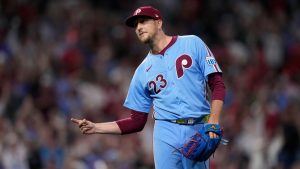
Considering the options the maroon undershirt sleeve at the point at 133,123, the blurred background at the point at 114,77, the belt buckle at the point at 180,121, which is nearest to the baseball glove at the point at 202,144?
the belt buckle at the point at 180,121

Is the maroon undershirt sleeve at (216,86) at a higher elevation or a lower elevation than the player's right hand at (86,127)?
higher

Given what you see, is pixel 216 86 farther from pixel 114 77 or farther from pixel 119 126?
pixel 114 77

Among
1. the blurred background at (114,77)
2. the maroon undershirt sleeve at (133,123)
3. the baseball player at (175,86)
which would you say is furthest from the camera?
the blurred background at (114,77)

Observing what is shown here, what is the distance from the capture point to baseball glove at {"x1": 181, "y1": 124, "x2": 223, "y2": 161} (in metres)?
7.18

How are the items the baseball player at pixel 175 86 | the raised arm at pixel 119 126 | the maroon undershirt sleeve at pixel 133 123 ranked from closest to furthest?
the baseball player at pixel 175 86 → the raised arm at pixel 119 126 → the maroon undershirt sleeve at pixel 133 123

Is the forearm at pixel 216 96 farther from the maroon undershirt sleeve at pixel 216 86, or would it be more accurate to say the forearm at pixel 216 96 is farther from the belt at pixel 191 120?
the belt at pixel 191 120

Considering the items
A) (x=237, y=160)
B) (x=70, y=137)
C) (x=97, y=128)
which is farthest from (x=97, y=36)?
(x=97, y=128)

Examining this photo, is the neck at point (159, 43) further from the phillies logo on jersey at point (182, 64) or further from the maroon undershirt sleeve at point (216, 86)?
the maroon undershirt sleeve at point (216, 86)

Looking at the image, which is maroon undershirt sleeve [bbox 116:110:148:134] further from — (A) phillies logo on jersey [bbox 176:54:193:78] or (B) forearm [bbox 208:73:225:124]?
(B) forearm [bbox 208:73:225:124]

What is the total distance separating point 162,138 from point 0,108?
5.36 metres

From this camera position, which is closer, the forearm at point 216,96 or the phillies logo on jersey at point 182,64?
the forearm at point 216,96

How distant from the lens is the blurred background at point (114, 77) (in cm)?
1212

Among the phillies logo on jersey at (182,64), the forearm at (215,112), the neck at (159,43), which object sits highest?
the neck at (159,43)

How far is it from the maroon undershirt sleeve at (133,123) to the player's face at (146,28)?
751mm
